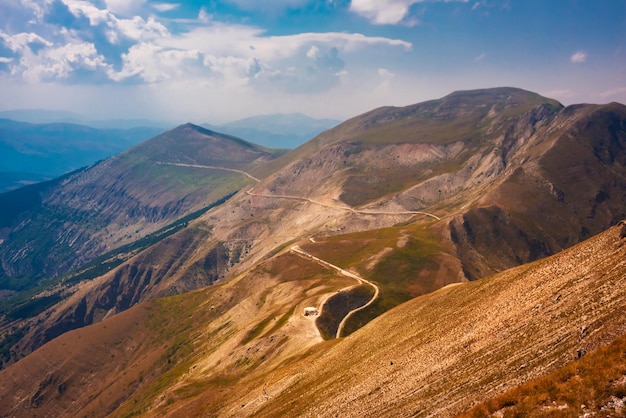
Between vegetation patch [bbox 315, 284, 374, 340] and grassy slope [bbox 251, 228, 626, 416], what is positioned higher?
grassy slope [bbox 251, 228, 626, 416]

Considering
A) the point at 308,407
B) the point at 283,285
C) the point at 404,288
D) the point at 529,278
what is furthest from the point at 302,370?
the point at 283,285

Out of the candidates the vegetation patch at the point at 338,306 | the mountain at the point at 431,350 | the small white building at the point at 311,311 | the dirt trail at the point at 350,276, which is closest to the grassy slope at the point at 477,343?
the mountain at the point at 431,350

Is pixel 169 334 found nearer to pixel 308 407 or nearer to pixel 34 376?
pixel 34 376

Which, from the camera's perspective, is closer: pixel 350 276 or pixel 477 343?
pixel 477 343

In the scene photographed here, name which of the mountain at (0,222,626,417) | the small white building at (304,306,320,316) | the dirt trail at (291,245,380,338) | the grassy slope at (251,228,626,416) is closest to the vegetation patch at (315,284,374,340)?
the dirt trail at (291,245,380,338)

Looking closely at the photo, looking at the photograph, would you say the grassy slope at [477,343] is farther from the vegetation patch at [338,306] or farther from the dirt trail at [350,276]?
the dirt trail at [350,276]

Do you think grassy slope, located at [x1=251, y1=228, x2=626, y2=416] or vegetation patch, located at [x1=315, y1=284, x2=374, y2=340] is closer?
grassy slope, located at [x1=251, y1=228, x2=626, y2=416]

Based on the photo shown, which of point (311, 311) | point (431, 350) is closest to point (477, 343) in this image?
point (431, 350)

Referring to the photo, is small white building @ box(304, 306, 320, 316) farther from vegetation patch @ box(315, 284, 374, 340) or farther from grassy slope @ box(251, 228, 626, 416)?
grassy slope @ box(251, 228, 626, 416)

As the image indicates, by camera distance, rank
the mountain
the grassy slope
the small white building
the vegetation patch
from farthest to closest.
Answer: the small white building → the vegetation patch → the mountain → the grassy slope

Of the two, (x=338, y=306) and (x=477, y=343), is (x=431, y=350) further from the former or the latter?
(x=338, y=306)

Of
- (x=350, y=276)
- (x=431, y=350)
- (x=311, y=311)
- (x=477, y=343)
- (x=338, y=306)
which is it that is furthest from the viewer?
(x=350, y=276)
